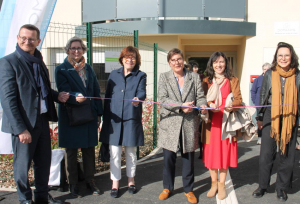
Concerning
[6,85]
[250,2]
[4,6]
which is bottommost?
[6,85]

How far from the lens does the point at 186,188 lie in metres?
4.14

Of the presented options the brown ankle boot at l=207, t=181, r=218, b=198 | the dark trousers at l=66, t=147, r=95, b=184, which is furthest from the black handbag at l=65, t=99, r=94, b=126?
the brown ankle boot at l=207, t=181, r=218, b=198

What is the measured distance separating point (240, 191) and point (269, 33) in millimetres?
7014

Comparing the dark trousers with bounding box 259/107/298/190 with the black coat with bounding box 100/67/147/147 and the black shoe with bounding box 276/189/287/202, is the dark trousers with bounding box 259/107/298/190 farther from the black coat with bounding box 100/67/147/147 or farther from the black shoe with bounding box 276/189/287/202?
the black coat with bounding box 100/67/147/147

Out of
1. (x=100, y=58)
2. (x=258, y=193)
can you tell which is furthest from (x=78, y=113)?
(x=258, y=193)

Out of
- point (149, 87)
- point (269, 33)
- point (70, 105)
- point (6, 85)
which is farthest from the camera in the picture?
point (269, 33)

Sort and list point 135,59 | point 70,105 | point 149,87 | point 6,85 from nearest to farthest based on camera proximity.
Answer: point 6,85
point 70,105
point 135,59
point 149,87

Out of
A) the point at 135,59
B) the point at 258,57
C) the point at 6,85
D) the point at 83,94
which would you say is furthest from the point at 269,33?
the point at 6,85

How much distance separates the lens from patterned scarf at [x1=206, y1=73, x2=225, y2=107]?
4.00 meters

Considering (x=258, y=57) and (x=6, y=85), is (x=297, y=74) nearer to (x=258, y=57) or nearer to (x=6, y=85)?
(x=6, y=85)

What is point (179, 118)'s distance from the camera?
403 cm

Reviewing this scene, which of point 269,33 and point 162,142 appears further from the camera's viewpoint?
point 269,33

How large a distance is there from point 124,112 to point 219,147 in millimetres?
1360

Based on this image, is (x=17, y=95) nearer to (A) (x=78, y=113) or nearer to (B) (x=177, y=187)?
(A) (x=78, y=113)
